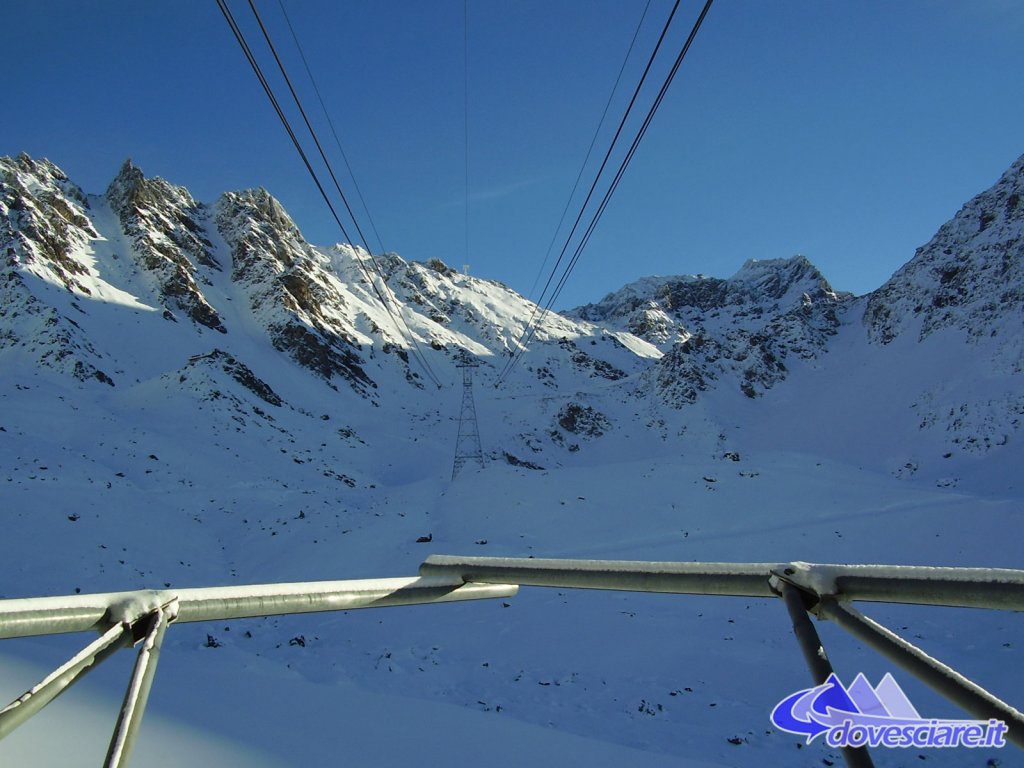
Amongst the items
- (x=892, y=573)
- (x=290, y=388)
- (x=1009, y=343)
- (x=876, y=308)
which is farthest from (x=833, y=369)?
(x=892, y=573)

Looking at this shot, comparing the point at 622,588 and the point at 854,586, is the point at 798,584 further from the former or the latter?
the point at 622,588

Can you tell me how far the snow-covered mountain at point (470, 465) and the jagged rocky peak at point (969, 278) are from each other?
1.01 feet

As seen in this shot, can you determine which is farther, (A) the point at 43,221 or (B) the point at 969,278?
(A) the point at 43,221

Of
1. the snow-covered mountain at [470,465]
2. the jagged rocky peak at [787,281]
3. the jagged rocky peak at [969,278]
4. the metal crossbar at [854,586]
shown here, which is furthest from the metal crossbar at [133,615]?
the jagged rocky peak at [787,281]

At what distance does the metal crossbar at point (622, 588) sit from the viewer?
1.61 m

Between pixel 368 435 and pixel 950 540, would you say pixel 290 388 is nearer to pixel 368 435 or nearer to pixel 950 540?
pixel 368 435

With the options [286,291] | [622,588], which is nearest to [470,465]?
[622,588]

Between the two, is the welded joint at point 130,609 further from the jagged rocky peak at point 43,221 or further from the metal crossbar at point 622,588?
the jagged rocky peak at point 43,221

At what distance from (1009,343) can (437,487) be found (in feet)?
127

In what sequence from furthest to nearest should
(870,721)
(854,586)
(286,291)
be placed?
(286,291) → (870,721) → (854,586)

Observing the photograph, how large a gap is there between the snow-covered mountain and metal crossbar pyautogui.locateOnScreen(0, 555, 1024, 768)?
3590 millimetres

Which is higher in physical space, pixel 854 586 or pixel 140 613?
pixel 854 586

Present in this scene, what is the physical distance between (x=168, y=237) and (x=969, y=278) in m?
83.4

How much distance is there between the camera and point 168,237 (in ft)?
226
